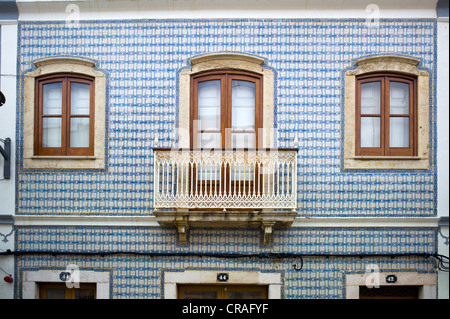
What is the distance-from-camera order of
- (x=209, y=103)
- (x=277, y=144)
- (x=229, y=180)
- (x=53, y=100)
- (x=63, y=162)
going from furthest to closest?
(x=53, y=100)
(x=209, y=103)
(x=63, y=162)
(x=277, y=144)
(x=229, y=180)

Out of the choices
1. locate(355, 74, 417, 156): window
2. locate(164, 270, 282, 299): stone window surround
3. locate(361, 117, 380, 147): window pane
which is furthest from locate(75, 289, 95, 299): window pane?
locate(361, 117, 380, 147): window pane

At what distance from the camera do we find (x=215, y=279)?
750 centimetres

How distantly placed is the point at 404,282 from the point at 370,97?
3009mm

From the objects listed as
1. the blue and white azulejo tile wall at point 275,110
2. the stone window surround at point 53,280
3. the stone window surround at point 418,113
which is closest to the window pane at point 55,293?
the stone window surround at point 53,280

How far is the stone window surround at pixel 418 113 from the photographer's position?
24.7 feet

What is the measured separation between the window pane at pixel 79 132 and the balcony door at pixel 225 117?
1783 mm

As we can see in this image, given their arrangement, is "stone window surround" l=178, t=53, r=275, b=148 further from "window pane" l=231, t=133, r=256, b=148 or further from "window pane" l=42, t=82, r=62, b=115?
"window pane" l=42, t=82, r=62, b=115

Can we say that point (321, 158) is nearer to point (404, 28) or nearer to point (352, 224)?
point (352, 224)

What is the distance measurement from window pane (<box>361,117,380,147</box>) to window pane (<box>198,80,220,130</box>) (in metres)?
2.38

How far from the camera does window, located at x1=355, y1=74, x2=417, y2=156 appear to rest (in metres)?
7.65

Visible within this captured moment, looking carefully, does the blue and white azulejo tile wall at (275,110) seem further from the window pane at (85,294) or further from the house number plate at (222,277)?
the house number plate at (222,277)

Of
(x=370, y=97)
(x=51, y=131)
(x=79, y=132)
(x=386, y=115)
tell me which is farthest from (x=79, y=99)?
(x=386, y=115)

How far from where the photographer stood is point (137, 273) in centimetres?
759

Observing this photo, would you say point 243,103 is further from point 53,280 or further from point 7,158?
point 53,280
